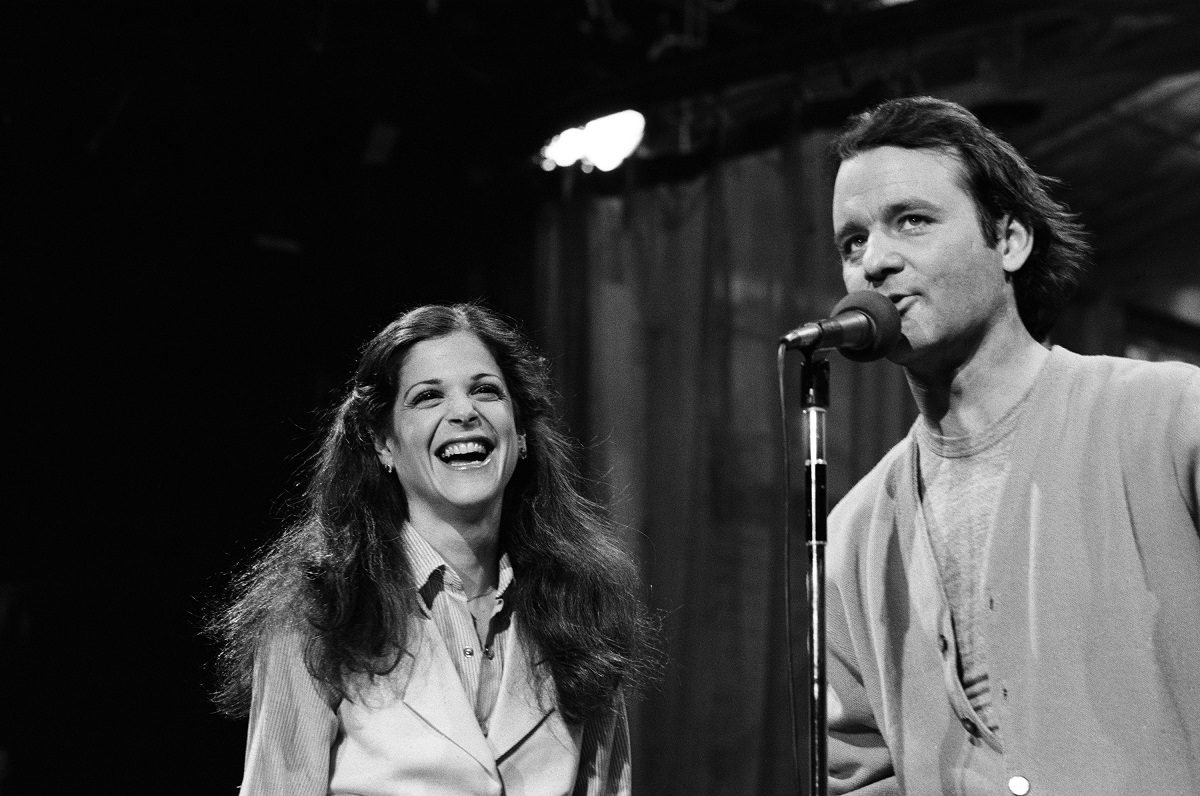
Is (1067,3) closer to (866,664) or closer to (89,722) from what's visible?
(866,664)

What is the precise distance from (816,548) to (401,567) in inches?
42.0

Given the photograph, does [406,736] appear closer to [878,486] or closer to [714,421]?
[878,486]

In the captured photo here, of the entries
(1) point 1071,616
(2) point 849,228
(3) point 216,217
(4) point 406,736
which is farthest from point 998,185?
(3) point 216,217

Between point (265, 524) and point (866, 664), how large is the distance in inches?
121

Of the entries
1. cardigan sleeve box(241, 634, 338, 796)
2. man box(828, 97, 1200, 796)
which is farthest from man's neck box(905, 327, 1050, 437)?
cardigan sleeve box(241, 634, 338, 796)

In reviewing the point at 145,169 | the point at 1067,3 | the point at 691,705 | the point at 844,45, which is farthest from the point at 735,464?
the point at 145,169

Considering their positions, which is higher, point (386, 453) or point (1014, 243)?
point (1014, 243)

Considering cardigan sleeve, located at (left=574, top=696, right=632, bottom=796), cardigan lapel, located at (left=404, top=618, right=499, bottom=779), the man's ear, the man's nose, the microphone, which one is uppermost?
the man's ear

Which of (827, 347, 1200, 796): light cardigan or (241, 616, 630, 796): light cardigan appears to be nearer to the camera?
(827, 347, 1200, 796): light cardigan

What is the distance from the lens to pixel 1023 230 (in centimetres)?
231

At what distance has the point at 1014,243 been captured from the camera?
7.54 ft

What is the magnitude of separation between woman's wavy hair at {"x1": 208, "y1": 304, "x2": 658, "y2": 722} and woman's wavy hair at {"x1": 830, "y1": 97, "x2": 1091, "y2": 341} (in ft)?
3.14

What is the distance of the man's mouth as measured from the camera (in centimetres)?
266

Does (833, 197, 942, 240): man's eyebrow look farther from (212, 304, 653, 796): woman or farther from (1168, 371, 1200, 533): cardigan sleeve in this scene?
(212, 304, 653, 796): woman
